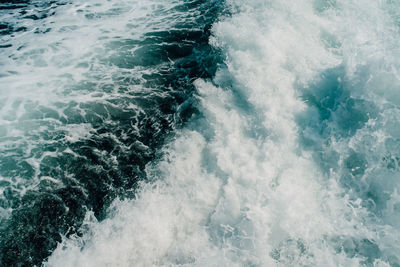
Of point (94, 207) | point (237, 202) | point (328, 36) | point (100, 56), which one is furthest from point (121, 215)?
point (328, 36)

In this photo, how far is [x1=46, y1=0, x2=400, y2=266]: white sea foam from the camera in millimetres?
4141

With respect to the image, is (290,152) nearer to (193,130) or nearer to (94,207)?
(193,130)

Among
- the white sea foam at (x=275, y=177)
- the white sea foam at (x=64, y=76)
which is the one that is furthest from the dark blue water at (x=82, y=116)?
the white sea foam at (x=275, y=177)

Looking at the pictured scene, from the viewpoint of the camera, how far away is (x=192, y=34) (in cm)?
936

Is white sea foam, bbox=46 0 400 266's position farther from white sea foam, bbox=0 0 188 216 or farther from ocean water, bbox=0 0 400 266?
white sea foam, bbox=0 0 188 216

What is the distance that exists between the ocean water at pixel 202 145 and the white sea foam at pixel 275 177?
0.03 meters

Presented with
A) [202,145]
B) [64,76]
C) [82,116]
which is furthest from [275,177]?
[64,76]

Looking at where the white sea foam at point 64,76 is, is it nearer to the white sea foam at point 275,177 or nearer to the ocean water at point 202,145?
the ocean water at point 202,145

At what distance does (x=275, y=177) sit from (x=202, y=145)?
1.89 m

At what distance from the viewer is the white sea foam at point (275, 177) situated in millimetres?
4141

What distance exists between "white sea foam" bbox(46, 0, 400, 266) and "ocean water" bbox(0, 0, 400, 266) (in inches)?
1.1

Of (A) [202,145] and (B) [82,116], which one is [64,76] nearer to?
(B) [82,116]

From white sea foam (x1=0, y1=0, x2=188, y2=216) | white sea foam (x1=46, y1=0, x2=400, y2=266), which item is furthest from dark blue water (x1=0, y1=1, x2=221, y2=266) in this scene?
white sea foam (x1=46, y1=0, x2=400, y2=266)

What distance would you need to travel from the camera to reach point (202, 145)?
5723 millimetres
